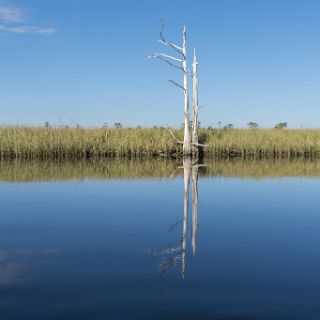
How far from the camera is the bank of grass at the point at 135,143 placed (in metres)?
22.0

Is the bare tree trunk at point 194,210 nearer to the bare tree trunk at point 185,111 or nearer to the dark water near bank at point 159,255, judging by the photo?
the dark water near bank at point 159,255

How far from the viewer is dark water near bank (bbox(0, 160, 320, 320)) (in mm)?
3799

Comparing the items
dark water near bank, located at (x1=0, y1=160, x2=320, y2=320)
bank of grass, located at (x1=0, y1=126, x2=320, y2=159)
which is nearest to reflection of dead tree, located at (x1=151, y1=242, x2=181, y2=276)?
dark water near bank, located at (x1=0, y1=160, x2=320, y2=320)

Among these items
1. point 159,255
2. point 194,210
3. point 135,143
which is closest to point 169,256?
point 159,255

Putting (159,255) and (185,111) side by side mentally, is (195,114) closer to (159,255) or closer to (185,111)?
(185,111)

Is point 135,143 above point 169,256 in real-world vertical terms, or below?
above

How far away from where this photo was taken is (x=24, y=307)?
3.72 meters

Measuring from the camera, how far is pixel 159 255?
520 centimetres

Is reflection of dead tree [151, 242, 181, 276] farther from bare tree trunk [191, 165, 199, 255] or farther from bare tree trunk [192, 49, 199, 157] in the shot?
bare tree trunk [192, 49, 199, 157]

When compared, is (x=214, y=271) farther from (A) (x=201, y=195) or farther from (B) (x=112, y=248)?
(A) (x=201, y=195)

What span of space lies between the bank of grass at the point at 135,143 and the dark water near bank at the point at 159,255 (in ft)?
38.0

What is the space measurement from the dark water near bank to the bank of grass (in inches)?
457

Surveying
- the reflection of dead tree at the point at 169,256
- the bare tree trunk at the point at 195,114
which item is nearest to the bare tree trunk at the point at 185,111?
the bare tree trunk at the point at 195,114

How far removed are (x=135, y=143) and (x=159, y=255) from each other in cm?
1856
